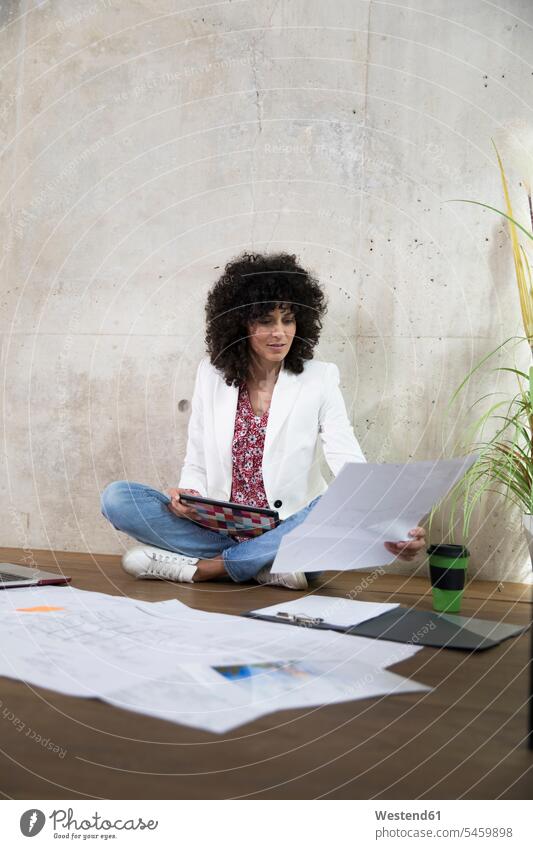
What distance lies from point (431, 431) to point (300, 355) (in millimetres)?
503

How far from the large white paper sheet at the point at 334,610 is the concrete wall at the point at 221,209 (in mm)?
974

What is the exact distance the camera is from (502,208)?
2.34 metres

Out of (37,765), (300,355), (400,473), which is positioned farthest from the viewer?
(300,355)

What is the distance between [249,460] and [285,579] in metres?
0.41

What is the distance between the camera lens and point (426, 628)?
1.27m

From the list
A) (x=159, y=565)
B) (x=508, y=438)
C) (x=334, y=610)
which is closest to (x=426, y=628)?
(x=334, y=610)

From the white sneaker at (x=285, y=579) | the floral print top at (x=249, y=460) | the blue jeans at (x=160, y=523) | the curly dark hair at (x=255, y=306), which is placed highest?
the curly dark hair at (x=255, y=306)

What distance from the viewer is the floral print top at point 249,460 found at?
7.06ft

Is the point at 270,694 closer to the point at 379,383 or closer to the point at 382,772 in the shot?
the point at 382,772
